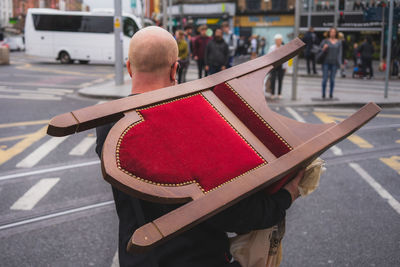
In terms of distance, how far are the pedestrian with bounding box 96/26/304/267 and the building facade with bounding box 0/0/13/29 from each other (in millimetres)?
76024

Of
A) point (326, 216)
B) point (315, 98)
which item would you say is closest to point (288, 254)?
point (326, 216)

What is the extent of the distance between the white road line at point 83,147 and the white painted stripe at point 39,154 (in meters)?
0.35

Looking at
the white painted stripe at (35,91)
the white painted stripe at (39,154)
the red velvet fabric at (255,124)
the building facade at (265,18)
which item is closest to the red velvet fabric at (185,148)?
the red velvet fabric at (255,124)

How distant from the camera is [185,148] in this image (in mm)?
1372

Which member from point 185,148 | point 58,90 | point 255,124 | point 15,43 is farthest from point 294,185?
point 15,43

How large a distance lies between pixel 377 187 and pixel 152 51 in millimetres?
4425

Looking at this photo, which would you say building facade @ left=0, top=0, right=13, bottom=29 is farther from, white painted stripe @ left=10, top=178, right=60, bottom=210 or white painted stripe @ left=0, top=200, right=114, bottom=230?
white painted stripe @ left=0, top=200, right=114, bottom=230

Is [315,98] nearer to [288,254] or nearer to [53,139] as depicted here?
[53,139]

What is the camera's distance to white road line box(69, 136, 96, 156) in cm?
674

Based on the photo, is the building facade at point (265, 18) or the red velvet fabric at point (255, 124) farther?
the building facade at point (265, 18)

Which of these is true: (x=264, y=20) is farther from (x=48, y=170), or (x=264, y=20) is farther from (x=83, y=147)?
(x=48, y=170)

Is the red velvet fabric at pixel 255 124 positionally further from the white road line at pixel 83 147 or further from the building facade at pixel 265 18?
the building facade at pixel 265 18

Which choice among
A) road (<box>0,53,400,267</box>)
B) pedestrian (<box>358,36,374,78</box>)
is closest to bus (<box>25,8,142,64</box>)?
pedestrian (<box>358,36,374,78</box>)

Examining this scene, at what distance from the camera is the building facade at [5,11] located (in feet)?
232
